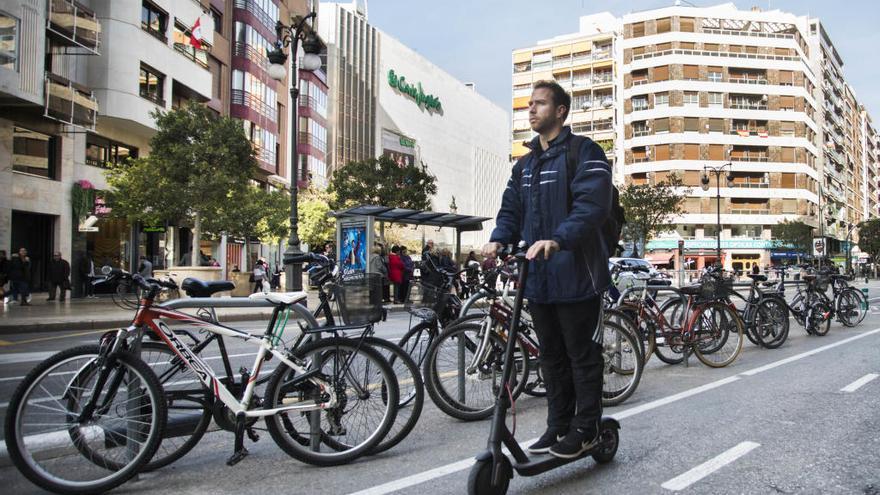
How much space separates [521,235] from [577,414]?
103 centimetres

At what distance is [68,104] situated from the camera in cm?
2234

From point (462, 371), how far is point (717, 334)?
12.7ft

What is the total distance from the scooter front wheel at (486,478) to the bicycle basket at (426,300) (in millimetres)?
2097

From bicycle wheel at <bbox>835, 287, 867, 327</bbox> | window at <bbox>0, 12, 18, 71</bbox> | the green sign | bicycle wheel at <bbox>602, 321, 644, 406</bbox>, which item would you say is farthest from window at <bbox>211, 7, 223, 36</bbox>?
the green sign

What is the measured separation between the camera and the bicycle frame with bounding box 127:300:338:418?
349 cm

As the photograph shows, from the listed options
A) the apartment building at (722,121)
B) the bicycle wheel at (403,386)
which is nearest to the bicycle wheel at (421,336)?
the bicycle wheel at (403,386)

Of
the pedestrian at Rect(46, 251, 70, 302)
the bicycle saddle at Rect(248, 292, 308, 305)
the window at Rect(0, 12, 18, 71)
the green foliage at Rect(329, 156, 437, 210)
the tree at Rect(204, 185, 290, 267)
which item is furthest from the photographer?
the green foliage at Rect(329, 156, 437, 210)

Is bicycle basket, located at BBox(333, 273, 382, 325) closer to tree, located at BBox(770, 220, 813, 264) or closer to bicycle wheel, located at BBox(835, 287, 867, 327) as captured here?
bicycle wheel, located at BBox(835, 287, 867, 327)

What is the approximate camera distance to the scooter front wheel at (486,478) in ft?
9.39

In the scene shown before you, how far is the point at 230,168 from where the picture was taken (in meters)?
22.6

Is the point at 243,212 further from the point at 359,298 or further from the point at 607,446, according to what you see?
the point at 607,446

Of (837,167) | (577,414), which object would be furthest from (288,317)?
(837,167)

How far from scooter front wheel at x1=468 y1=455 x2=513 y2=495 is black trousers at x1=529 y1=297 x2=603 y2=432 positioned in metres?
0.61

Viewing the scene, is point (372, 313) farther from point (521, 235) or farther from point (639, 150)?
point (639, 150)
